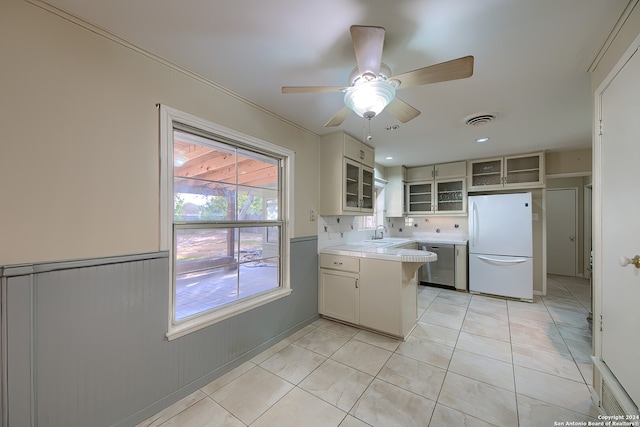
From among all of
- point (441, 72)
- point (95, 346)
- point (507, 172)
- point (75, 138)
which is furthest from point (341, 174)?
point (507, 172)

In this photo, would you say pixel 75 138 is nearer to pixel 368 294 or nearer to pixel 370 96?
pixel 370 96

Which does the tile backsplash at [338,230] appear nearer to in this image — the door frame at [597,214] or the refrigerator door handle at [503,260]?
the refrigerator door handle at [503,260]

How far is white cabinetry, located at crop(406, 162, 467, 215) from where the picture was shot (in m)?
4.21

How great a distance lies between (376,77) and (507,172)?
146 inches

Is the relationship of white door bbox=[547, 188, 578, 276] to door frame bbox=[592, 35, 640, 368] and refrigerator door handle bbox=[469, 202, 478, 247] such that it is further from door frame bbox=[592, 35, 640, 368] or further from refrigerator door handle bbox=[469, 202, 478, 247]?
door frame bbox=[592, 35, 640, 368]

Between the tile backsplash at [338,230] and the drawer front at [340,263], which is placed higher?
the tile backsplash at [338,230]

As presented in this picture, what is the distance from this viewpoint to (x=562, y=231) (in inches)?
198

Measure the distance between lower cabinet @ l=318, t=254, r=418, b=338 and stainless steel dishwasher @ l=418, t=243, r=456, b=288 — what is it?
1.72 meters

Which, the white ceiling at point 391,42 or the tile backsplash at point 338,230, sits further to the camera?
the tile backsplash at point 338,230

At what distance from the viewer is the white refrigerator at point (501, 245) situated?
350 cm

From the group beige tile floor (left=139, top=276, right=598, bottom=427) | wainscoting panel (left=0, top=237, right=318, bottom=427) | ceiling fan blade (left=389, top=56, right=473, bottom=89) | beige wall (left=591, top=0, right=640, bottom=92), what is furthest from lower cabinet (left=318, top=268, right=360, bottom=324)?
beige wall (left=591, top=0, right=640, bottom=92)

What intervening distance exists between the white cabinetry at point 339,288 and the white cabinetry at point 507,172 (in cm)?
281

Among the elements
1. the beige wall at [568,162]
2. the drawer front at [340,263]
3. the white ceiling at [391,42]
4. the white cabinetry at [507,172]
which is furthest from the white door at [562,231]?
the drawer front at [340,263]

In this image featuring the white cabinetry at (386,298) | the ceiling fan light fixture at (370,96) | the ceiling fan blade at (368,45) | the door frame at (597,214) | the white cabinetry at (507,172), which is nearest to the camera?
the ceiling fan blade at (368,45)
